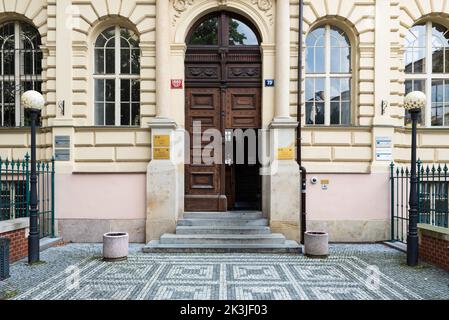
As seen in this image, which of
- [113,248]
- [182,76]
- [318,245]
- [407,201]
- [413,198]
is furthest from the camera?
[182,76]

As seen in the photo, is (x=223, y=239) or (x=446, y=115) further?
(x=446, y=115)

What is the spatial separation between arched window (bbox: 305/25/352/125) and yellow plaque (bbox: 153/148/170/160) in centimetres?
413

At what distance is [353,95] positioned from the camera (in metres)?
10.0

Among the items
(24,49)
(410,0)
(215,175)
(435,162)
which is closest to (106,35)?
(24,49)

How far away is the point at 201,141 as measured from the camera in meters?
9.87

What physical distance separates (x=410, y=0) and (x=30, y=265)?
11791mm

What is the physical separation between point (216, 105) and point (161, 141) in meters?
1.89

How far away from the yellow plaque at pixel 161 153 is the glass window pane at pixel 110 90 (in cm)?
221

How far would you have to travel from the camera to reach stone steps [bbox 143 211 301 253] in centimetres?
829

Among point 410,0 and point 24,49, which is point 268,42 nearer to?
point 410,0

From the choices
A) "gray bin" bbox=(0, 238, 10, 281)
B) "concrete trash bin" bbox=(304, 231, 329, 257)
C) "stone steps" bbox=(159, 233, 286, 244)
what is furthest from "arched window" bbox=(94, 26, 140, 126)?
"concrete trash bin" bbox=(304, 231, 329, 257)

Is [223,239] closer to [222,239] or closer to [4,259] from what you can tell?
[222,239]

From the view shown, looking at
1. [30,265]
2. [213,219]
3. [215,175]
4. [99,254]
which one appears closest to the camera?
[30,265]

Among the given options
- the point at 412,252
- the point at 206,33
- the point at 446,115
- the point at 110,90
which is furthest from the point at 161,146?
the point at 446,115
